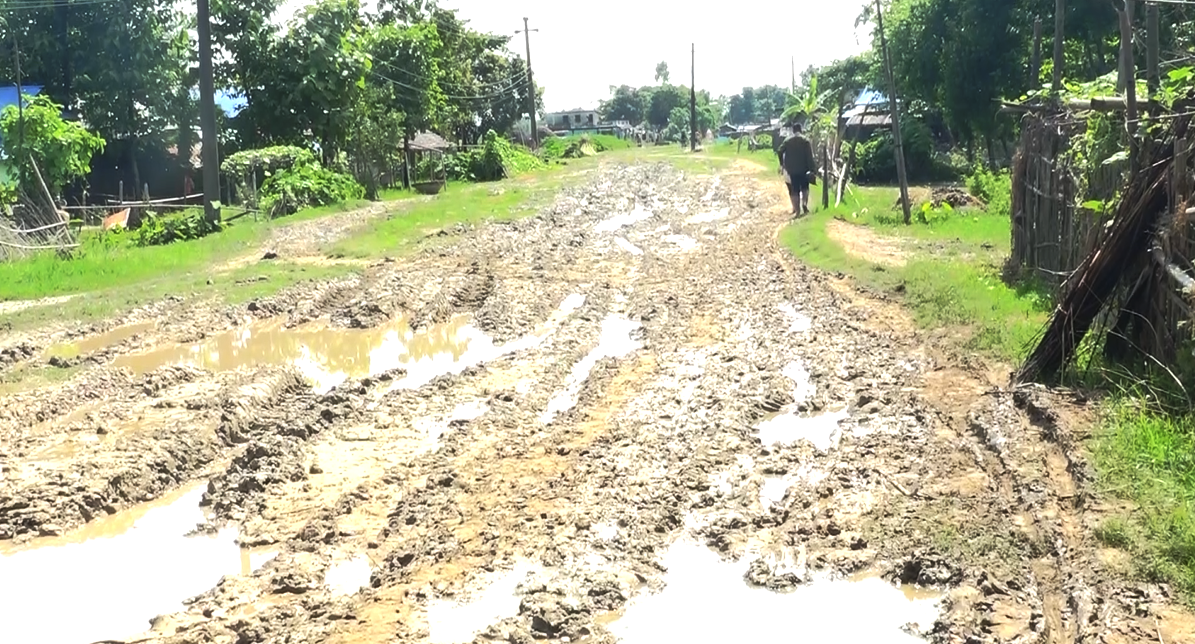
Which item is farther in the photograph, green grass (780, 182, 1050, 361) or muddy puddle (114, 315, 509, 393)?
muddy puddle (114, 315, 509, 393)

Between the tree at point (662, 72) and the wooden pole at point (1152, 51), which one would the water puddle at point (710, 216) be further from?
the tree at point (662, 72)

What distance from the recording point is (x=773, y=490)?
6715 mm

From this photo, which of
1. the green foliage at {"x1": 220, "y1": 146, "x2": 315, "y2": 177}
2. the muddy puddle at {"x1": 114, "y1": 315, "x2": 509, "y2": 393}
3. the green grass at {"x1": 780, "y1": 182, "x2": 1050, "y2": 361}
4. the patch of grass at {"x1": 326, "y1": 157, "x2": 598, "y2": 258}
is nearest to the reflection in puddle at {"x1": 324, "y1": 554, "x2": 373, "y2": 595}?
the muddy puddle at {"x1": 114, "y1": 315, "x2": 509, "y2": 393}

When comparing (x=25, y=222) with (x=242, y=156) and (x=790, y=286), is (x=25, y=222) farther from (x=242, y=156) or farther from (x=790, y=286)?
(x=790, y=286)

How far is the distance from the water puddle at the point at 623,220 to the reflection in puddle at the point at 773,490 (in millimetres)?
14572

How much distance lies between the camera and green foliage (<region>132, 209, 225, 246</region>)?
21.6m

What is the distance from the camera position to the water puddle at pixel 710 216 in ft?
74.2

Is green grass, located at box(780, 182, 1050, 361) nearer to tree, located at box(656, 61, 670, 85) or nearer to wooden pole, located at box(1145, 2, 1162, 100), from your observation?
wooden pole, located at box(1145, 2, 1162, 100)

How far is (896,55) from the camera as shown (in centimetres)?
2941

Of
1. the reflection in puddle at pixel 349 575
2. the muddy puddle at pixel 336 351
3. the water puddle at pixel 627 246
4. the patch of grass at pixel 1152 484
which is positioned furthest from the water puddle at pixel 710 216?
the reflection in puddle at pixel 349 575

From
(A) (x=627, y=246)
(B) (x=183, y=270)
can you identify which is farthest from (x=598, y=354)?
(B) (x=183, y=270)

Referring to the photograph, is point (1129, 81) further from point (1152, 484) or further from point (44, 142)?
point (44, 142)

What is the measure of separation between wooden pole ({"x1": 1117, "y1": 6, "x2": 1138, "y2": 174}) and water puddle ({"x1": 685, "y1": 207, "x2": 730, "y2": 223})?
13554 millimetres

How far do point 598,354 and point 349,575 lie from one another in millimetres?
5248
